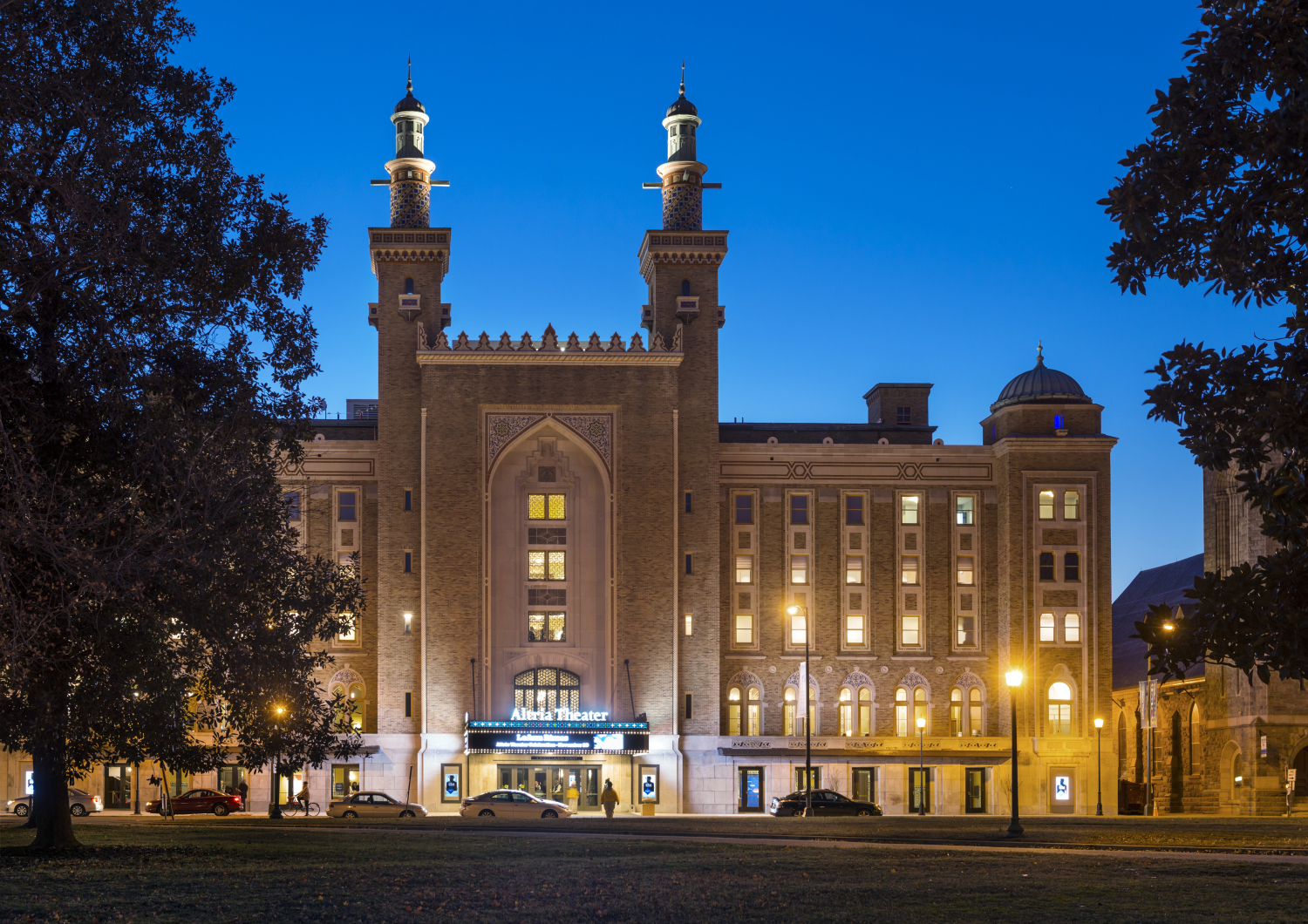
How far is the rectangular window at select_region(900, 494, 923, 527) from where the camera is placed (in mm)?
73625

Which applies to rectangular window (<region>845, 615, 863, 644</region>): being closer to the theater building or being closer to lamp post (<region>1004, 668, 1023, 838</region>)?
the theater building

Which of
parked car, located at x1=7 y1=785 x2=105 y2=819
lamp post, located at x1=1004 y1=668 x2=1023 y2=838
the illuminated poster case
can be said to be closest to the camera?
lamp post, located at x1=1004 y1=668 x2=1023 y2=838

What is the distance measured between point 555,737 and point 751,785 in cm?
976

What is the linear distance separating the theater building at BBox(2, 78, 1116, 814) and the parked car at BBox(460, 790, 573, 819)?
11.7 meters

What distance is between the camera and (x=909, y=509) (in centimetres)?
7394

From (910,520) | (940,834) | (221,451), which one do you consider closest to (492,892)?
(221,451)

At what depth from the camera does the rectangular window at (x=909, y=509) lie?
7362 centimetres

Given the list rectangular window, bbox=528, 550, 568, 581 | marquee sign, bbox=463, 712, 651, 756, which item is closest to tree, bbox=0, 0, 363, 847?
marquee sign, bbox=463, 712, 651, 756

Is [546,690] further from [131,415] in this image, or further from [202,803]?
[131,415]

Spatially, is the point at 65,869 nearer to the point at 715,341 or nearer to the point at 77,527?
the point at 77,527

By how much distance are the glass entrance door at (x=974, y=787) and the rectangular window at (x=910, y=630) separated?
6.59 meters

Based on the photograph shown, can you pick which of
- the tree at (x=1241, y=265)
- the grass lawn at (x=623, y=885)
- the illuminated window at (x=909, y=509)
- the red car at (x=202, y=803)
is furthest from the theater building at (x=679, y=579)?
the tree at (x=1241, y=265)

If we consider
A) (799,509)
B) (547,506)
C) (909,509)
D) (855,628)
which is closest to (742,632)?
(855,628)

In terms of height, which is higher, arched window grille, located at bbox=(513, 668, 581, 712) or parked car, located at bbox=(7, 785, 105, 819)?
arched window grille, located at bbox=(513, 668, 581, 712)
